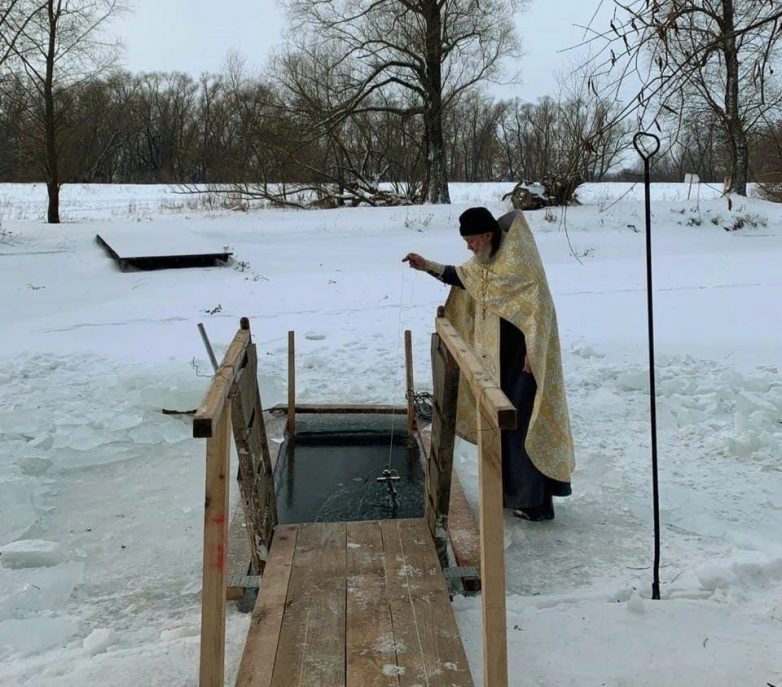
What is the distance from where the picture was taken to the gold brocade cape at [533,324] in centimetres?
380

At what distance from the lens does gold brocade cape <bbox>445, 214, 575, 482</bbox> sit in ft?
12.5

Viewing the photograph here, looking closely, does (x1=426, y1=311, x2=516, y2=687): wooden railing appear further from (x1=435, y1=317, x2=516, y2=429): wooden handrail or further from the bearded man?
the bearded man

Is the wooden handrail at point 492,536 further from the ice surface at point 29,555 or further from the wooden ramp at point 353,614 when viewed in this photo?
the ice surface at point 29,555

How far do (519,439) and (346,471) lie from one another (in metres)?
1.87

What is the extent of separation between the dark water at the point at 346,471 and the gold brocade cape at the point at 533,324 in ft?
4.24

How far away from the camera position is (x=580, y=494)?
456 centimetres

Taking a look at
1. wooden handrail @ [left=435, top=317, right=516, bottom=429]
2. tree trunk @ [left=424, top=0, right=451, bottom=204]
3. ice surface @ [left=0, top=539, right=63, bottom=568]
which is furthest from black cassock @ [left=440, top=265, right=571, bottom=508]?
tree trunk @ [left=424, top=0, right=451, bottom=204]

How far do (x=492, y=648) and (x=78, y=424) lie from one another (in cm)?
442

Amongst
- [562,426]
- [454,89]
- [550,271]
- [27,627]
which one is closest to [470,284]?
[562,426]

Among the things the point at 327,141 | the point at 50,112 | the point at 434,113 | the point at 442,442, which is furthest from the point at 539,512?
the point at 327,141

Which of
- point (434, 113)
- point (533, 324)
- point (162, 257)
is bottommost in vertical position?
point (533, 324)

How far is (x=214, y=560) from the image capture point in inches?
85.8

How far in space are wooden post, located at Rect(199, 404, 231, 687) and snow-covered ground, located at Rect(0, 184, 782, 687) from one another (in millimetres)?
663

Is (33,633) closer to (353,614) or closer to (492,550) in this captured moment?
(353,614)
